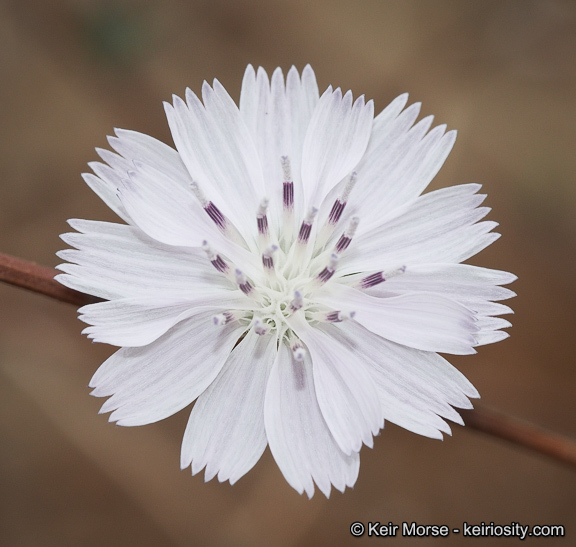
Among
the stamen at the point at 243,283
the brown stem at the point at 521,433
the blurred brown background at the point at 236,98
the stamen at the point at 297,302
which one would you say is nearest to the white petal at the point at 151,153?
the stamen at the point at 243,283

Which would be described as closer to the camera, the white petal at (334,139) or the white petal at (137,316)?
the white petal at (137,316)

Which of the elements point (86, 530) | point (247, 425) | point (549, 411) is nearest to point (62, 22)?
point (86, 530)

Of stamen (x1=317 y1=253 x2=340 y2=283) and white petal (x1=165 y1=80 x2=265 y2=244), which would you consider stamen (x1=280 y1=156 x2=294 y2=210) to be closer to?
white petal (x1=165 y1=80 x2=265 y2=244)

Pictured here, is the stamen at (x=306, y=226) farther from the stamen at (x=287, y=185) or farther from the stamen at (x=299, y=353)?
the stamen at (x=299, y=353)

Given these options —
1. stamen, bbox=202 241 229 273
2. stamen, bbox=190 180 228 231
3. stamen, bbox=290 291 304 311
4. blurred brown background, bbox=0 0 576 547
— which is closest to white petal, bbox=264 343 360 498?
stamen, bbox=290 291 304 311

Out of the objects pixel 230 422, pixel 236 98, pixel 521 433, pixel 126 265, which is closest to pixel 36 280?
pixel 126 265
